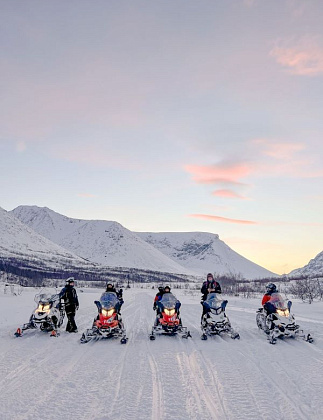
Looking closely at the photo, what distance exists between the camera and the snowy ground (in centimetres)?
550

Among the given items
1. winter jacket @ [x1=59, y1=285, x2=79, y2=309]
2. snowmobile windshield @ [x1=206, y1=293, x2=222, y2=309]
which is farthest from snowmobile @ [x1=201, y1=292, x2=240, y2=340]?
winter jacket @ [x1=59, y1=285, x2=79, y2=309]

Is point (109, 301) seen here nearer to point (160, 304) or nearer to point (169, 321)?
point (160, 304)

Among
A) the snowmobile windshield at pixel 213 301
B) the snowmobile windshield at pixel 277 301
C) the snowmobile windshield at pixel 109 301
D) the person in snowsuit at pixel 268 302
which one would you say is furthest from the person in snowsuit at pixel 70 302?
the snowmobile windshield at pixel 277 301

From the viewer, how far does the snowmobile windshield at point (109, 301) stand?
12.3 metres

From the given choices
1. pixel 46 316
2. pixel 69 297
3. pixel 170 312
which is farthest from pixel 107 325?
pixel 69 297

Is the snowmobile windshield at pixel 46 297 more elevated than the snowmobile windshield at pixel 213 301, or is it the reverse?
the snowmobile windshield at pixel 213 301

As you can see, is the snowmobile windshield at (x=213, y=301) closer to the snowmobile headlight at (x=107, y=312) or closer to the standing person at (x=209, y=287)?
the standing person at (x=209, y=287)

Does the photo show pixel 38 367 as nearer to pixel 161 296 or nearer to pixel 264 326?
pixel 161 296

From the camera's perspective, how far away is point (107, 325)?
11.8 m

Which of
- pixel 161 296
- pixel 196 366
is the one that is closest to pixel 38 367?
pixel 196 366

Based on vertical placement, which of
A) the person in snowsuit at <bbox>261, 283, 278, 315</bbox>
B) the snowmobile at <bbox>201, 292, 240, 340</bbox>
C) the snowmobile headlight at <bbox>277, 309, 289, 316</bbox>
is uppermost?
the person in snowsuit at <bbox>261, 283, 278, 315</bbox>

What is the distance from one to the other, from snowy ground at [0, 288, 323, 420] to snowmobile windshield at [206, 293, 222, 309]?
5.41ft

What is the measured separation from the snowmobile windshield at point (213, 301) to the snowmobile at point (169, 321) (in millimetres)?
1168

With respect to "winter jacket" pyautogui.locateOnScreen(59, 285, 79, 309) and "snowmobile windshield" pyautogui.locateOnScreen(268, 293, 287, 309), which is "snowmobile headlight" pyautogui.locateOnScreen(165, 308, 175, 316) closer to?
"snowmobile windshield" pyautogui.locateOnScreen(268, 293, 287, 309)
